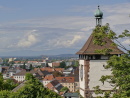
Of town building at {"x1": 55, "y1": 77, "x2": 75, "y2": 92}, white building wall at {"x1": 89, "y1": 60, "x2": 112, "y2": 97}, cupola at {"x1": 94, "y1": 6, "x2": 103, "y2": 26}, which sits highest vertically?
cupola at {"x1": 94, "y1": 6, "x2": 103, "y2": 26}

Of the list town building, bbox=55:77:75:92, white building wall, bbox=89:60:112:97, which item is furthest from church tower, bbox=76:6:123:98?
town building, bbox=55:77:75:92

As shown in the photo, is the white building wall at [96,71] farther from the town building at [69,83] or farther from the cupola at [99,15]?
the town building at [69,83]

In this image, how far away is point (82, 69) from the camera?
21672mm

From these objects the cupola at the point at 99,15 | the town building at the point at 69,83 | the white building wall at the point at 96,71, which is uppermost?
the cupola at the point at 99,15

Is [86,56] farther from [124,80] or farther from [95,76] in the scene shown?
[124,80]

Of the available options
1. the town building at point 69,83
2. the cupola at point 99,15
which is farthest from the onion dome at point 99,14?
the town building at point 69,83

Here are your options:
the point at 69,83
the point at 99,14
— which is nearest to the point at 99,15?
the point at 99,14

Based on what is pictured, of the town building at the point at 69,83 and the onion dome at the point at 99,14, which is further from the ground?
the onion dome at the point at 99,14

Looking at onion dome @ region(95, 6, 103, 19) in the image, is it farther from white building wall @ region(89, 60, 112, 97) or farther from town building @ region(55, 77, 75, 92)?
town building @ region(55, 77, 75, 92)

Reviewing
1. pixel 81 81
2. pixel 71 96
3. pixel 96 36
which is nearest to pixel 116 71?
pixel 96 36

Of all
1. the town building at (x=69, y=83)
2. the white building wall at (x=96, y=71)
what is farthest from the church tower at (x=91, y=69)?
the town building at (x=69, y=83)

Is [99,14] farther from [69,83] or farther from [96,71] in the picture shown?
[69,83]

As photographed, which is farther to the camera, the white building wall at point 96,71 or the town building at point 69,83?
the town building at point 69,83

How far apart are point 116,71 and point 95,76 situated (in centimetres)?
746
